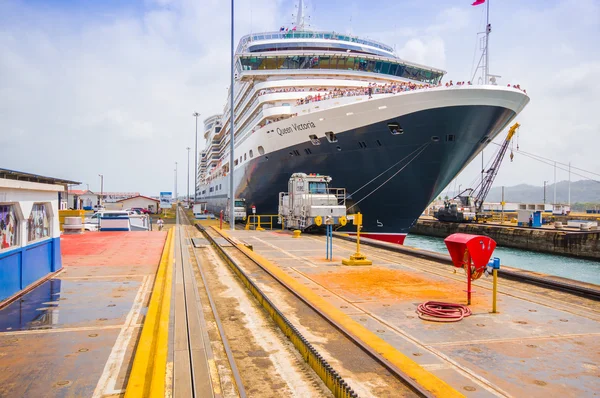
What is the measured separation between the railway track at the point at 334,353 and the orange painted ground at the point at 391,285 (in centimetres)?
148

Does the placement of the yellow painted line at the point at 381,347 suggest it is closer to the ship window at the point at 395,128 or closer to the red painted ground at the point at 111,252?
the red painted ground at the point at 111,252

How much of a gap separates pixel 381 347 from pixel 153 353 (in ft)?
9.01

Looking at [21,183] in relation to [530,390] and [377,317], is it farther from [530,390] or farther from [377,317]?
[530,390]

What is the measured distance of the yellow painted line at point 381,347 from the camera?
4.22m

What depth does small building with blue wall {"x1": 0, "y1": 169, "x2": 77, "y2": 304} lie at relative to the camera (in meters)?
7.34

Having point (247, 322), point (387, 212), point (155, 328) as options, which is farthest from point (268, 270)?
point (387, 212)

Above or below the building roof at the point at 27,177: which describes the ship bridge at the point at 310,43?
above

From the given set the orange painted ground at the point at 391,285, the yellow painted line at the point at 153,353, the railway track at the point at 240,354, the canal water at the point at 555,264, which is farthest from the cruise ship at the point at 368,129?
the yellow painted line at the point at 153,353

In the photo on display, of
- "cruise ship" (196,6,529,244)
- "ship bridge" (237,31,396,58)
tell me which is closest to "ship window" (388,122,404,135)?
"cruise ship" (196,6,529,244)

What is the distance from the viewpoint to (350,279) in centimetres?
1000

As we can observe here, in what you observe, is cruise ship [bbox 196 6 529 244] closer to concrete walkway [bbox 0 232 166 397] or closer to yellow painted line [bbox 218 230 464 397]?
yellow painted line [bbox 218 230 464 397]

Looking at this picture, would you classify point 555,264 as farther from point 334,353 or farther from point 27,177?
point 27,177

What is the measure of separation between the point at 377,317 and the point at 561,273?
21.1 metres

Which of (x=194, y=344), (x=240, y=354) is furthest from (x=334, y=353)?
(x=194, y=344)
